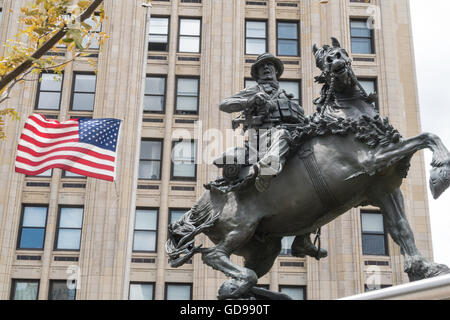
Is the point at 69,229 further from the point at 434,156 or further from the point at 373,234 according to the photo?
the point at 434,156

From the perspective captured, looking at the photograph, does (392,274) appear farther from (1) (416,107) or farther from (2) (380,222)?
(1) (416,107)

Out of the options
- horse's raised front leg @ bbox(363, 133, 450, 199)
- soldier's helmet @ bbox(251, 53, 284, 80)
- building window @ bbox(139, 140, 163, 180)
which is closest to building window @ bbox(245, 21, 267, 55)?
building window @ bbox(139, 140, 163, 180)

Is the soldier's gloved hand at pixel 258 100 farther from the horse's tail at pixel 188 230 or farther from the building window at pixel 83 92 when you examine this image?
the building window at pixel 83 92

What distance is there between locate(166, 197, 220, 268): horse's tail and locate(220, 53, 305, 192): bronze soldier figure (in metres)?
0.80

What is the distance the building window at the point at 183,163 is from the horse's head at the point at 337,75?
2525 cm

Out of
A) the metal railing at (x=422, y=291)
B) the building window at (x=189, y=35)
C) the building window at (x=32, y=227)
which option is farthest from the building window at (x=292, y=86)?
the metal railing at (x=422, y=291)

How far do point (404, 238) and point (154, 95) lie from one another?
2877 cm

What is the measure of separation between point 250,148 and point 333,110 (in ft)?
3.65

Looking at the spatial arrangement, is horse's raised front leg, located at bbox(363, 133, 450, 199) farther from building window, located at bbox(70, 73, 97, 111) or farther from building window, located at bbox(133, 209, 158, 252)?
building window, located at bbox(70, 73, 97, 111)

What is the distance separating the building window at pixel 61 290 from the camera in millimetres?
29345

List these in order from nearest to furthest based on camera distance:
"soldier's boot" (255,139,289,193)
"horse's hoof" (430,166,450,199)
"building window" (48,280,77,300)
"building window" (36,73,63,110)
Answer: "horse's hoof" (430,166,450,199)
"soldier's boot" (255,139,289,193)
"building window" (48,280,77,300)
"building window" (36,73,63,110)

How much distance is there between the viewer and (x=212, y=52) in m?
34.2

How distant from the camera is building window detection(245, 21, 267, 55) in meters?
35.2

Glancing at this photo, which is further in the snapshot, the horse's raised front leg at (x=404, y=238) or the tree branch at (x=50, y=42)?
the tree branch at (x=50, y=42)
